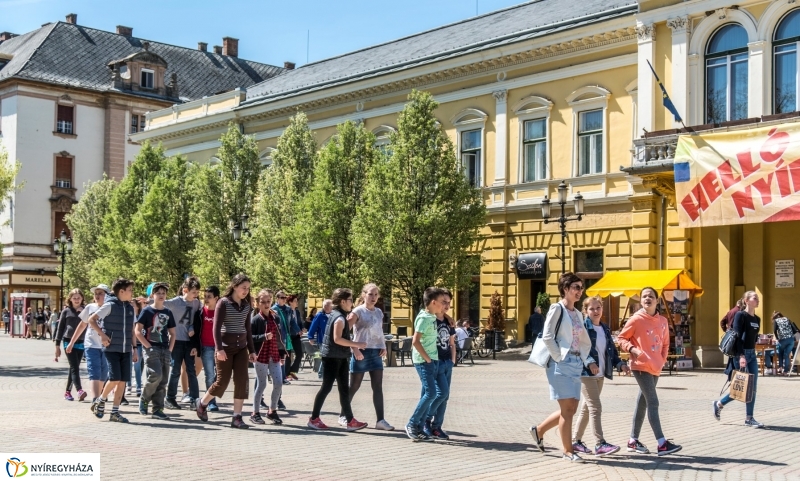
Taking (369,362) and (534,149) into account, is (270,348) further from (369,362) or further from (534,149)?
(534,149)

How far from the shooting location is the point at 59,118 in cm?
6606

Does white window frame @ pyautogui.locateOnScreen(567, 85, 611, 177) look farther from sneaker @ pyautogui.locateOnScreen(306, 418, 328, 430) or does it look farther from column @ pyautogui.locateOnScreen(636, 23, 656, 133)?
sneaker @ pyautogui.locateOnScreen(306, 418, 328, 430)

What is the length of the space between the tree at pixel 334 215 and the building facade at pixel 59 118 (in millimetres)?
34870

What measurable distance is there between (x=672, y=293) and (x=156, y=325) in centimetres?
1662

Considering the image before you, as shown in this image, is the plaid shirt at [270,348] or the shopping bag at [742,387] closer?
the shopping bag at [742,387]

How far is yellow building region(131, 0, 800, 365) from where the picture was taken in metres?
28.0

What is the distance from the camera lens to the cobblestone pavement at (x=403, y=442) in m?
9.85

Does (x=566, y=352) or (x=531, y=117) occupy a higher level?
(x=531, y=117)

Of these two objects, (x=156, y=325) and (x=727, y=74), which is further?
(x=727, y=74)

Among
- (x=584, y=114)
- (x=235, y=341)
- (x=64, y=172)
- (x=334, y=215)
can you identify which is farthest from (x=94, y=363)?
(x=64, y=172)

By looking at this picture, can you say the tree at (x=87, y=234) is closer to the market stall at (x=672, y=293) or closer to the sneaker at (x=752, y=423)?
the market stall at (x=672, y=293)

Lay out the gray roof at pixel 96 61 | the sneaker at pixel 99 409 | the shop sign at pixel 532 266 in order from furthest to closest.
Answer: the gray roof at pixel 96 61 → the shop sign at pixel 532 266 → the sneaker at pixel 99 409

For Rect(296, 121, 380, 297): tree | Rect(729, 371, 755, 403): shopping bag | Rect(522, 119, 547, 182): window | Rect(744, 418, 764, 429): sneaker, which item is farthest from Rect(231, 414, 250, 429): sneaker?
Rect(522, 119, 547, 182): window

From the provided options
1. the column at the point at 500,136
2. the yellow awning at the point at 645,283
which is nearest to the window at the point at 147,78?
the column at the point at 500,136
